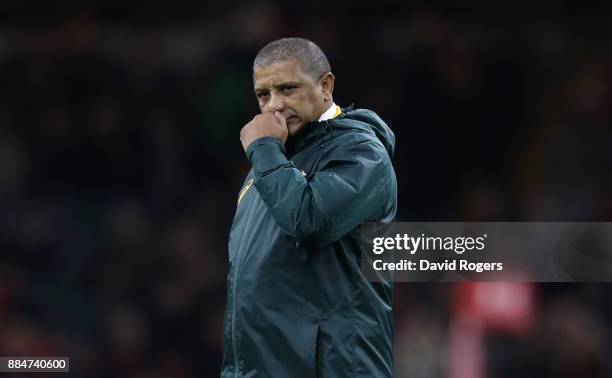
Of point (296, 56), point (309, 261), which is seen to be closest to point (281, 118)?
point (296, 56)

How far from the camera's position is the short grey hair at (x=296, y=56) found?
8.60ft

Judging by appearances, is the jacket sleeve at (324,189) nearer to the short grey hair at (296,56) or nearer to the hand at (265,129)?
the hand at (265,129)

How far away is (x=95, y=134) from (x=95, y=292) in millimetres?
969

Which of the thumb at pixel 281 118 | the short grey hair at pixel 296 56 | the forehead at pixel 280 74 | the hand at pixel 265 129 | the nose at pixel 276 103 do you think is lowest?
the hand at pixel 265 129

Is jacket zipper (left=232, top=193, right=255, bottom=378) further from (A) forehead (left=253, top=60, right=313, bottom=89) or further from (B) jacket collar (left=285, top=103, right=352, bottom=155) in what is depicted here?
(A) forehead (left=253, top=60, right=313, bottom=89)

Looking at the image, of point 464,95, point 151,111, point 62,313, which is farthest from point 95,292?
point 464,95

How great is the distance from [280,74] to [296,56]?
0.23 ft

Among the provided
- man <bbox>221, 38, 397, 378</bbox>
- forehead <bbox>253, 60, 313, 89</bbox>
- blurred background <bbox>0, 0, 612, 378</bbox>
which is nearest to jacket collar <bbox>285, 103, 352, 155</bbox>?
man <bbox>221, 38, 397, 378</bbox>

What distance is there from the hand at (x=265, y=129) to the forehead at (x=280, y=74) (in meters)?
0.11

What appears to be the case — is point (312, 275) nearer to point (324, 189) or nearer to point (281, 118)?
point (324, 189)

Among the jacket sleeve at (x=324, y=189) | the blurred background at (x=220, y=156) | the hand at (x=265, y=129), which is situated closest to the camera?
the jacket sleeve at (x=324, y=189)

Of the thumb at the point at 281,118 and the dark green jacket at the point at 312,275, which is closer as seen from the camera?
the dark green jacket at the point at 312,275

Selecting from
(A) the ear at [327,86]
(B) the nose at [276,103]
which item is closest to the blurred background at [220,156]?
(A) the ear at [327,86]

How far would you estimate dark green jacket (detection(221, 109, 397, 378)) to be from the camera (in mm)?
2352
